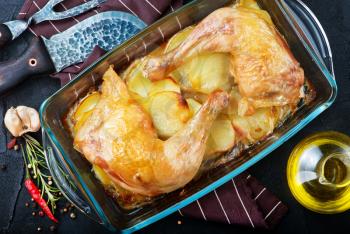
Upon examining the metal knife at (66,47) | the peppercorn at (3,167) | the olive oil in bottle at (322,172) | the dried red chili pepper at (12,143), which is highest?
the metal knife at (66,47)

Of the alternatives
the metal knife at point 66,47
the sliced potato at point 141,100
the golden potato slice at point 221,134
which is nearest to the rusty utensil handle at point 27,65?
the metal knife at point 66,47

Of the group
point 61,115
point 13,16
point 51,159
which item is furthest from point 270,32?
point 13,16

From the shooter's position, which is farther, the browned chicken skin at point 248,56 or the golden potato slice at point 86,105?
the golden potato slice at point 86,105

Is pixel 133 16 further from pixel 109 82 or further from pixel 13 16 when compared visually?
pixel 13 16

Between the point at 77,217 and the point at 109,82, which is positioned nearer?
the point at 109,82

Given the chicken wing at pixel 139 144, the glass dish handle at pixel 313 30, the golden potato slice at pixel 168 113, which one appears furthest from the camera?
the glass dish handle at pixel 313 30

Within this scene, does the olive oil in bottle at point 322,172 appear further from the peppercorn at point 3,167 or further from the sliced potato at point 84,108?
the peppercorn at point 3,167

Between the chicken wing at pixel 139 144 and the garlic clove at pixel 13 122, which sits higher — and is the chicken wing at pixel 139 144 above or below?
below
